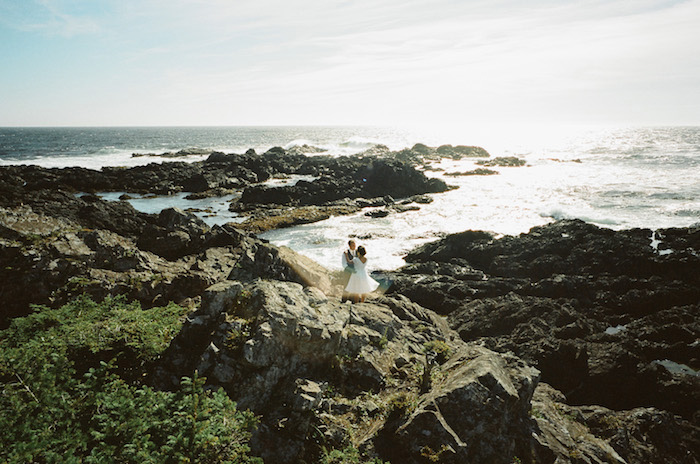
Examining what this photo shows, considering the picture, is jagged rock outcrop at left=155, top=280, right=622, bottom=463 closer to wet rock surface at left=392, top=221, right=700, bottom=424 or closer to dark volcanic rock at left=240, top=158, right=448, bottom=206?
wet rock surface at left=392, top=221, right=700, bottom=424

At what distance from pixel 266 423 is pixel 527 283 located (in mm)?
16380

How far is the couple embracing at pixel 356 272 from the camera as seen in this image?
10.4 meters

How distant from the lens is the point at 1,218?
11133mm

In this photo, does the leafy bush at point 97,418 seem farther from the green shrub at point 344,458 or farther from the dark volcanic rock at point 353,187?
the dark volcanic rock at point 353,187

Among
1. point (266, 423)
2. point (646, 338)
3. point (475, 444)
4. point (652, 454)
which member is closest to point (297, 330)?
point (266, 423)

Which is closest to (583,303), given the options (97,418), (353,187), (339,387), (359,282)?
(359,282)

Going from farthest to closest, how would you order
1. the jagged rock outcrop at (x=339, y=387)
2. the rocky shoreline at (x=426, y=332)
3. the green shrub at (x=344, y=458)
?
the rocky shoreline at (x=426, y=332), the jagged rock outcrop at (x=339, y=387), the green shrub at (x=344, y=458)

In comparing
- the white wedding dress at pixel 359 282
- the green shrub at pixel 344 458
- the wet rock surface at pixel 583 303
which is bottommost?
the wet rock surface at pixel 583 303

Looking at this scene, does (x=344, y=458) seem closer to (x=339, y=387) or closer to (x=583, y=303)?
(x=339, y=387)

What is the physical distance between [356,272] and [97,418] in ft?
22.8

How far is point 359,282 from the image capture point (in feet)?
34.1

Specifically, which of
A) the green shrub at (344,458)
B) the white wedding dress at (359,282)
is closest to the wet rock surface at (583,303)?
the white wedding dress at (359,282)

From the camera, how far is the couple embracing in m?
10.4

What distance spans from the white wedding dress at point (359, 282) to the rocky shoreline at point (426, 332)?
2.25 ft
